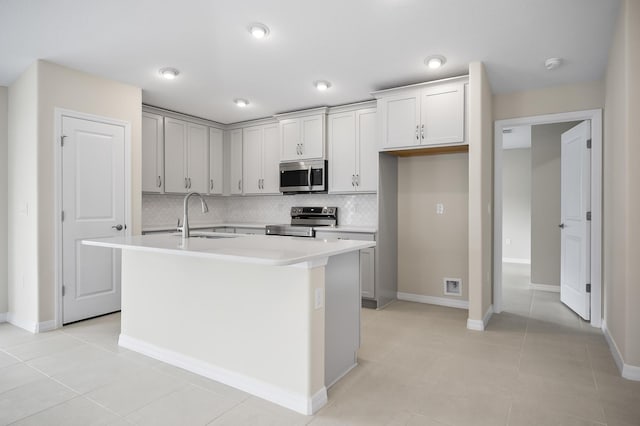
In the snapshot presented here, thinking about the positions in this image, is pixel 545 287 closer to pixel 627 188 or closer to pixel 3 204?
pixel 627 188

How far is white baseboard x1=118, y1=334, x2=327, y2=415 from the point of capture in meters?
2.08

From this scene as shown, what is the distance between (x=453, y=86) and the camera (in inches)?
147

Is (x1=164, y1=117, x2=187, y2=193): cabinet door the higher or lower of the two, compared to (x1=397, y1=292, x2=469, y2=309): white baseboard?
higher

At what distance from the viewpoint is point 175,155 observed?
201 inches

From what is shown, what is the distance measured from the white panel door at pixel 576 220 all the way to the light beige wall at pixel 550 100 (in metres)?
0.23

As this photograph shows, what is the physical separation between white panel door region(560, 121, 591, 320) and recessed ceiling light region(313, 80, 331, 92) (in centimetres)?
278

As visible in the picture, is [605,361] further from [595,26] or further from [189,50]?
[189,50]

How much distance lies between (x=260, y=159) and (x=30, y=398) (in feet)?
13.2

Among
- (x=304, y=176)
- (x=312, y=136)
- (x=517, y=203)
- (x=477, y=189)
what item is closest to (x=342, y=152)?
(x=312, y=136)

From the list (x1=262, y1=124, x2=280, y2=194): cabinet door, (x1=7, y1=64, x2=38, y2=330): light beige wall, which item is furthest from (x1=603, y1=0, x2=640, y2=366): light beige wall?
(x1=7, y1=64, x2=38, y2=330): light beige wall

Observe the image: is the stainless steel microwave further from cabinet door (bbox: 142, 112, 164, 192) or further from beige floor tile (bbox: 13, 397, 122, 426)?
beige floor tile (bbox: 13, 397, 122, 426)

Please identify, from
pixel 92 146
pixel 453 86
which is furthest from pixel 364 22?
pixel 92 146

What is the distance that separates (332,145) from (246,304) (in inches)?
119

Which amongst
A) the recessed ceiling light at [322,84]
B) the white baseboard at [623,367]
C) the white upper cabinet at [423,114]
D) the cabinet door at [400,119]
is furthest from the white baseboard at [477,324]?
the recessed ceiling light at [322,84]
